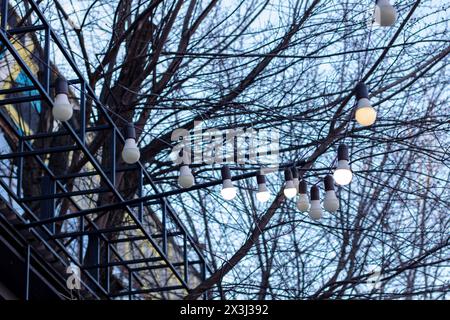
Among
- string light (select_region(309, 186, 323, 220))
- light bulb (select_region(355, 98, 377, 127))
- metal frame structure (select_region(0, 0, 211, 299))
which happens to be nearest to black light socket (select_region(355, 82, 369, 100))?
light bulb (select_region(355, 98, 377, 127))

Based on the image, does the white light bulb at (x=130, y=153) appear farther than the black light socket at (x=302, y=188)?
No

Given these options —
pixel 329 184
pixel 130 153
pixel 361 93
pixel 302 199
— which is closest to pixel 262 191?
pixel 302 199

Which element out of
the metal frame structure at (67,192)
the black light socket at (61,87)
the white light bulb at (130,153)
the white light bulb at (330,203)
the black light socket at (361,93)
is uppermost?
the metal frame structure at (67,192)

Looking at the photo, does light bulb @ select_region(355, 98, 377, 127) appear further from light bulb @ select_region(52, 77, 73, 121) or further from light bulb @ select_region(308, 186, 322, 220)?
light bulb @ select_region(52, 77, 73, 121)

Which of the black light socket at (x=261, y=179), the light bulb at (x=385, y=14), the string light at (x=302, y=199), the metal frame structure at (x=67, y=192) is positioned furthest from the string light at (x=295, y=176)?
the light bulb at (x=385, y=14)

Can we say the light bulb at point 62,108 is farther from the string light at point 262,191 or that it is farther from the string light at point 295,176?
the string light at point 295,176

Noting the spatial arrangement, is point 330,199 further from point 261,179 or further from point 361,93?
point 361,93

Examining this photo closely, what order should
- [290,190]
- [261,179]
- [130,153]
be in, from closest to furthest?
[130,153] < [290,190] < [261,179]

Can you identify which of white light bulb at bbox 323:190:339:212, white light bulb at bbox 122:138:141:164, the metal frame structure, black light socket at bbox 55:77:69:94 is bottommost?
white light bulb at bbox 323:190:339:212

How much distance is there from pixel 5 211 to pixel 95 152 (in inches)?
134

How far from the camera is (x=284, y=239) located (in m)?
14.9

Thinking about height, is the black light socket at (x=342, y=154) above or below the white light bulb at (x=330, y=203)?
above

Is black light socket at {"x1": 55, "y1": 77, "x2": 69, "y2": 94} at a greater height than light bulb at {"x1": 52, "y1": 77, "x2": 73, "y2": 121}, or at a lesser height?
greater

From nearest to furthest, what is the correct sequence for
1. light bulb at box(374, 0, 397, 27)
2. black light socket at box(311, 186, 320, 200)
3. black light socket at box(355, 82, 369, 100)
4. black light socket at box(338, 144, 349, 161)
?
1. light bulb at box(374, 0, 397, 27)
2. black light socket at box(355, 82, 369, 100)
3. black light socket at box(338, 144, 349, 161)
4. black light socket at box(311, 186, 320, 200)
